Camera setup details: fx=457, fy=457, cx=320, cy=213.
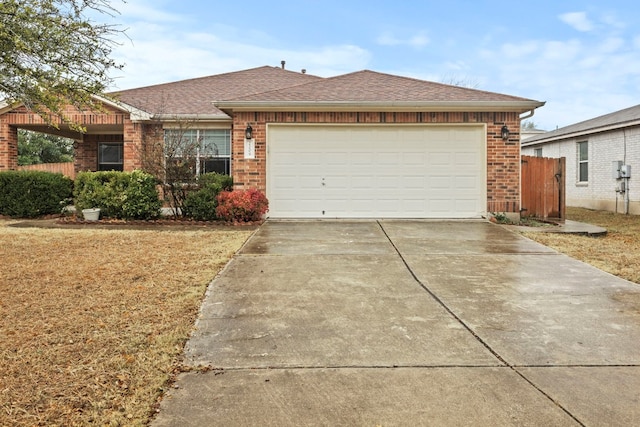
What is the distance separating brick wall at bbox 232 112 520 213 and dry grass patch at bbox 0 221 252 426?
346cm

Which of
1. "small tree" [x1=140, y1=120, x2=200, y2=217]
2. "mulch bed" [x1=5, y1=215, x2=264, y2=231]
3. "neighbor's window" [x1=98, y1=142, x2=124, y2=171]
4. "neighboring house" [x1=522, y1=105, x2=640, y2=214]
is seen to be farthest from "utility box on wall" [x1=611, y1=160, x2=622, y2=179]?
"neighbor's window" [x1=98, y1=142, x2=124, y2=171]

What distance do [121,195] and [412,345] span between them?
29.9 feet

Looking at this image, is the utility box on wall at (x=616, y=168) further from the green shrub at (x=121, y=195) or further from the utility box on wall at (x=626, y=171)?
the green shrub at (x=121, y=195)

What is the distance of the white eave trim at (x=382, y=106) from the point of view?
10469 millimetres

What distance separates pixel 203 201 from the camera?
34.3ft

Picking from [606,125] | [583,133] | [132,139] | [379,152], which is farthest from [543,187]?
[132,139]

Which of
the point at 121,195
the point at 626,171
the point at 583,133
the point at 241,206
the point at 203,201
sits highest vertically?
the point at 583,133

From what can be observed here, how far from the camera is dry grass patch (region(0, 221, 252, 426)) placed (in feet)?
8.46

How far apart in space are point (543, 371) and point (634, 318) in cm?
171

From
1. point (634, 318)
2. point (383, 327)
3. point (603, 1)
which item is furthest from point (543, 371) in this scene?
point (603, 1)

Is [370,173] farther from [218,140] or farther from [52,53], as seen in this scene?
[52,53]

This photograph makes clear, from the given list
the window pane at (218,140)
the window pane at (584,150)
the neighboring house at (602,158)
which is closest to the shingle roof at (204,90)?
the window pane at (218,140)

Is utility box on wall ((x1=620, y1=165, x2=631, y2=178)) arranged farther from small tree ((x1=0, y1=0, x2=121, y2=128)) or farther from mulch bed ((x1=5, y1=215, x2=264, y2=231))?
small tree ((x1=0, y1=0, x2=121, y2=128))

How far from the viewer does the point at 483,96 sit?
35.9ft
